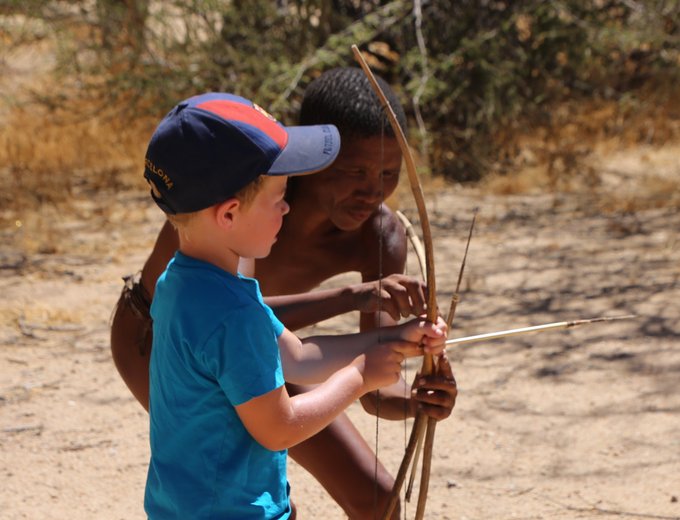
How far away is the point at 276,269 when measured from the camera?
2498 millimetres

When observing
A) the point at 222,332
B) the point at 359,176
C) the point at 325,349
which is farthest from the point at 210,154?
the point at 359,176

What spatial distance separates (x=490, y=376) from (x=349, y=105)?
1.82 m

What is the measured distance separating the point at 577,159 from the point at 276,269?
4.50m

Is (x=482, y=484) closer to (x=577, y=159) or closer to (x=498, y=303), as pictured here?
(x=498, y=303)

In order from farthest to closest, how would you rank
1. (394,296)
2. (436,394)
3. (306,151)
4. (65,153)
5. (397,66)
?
(65,153)
(397,66)
(394,296)
(436,394)
(306,151)

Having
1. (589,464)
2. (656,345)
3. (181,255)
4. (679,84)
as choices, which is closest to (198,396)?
(181,255)

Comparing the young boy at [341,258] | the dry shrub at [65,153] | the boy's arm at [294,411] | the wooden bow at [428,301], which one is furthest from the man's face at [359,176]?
the dry shrub at [65,153]

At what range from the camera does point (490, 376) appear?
12.5 ft

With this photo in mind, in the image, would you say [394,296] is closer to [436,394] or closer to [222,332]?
[436,394]

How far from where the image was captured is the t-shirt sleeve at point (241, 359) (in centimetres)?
151

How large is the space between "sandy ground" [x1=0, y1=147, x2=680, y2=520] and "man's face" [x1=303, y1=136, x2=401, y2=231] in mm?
1074

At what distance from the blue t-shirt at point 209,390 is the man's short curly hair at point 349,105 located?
2.34ft

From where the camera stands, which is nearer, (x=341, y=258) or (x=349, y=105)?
(x=349, y=105)

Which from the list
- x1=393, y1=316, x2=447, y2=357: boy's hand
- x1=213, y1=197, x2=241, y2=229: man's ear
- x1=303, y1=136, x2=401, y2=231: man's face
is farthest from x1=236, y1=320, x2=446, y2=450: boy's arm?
x1=303, y1=136, x2=401, y2=231: man's face
